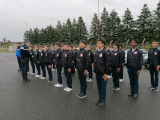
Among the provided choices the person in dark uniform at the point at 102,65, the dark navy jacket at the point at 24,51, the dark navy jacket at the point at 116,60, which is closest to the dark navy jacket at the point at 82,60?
the person in dark uniform at the point at 102,65

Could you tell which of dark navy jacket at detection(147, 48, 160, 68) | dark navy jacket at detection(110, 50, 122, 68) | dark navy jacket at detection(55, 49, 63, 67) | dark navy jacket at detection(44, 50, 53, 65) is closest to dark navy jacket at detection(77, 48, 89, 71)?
Result: dark navy jacket at detection(55, 49, 63, 67)

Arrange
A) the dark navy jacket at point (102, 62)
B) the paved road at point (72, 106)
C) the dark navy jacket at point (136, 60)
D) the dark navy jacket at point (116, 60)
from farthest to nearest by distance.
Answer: the dark navy jacket at point (116, 60) → the dark navy jacket at point (136, 60) → the dark navy jacket at point (102, 62) → the paved road at point (72, 106)

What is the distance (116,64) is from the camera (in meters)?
5.69

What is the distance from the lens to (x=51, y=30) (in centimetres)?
5775

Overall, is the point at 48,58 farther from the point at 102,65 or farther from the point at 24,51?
the point at 102,65

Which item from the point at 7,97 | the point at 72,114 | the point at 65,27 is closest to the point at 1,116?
Answer: the point at 7,97

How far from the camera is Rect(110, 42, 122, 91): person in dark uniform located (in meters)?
5.63

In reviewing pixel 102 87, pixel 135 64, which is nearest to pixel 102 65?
pixel 102 87

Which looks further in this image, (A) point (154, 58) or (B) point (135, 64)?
(A) point (154, 58)

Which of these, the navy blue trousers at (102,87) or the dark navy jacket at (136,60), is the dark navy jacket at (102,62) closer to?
the navy blue trousers at (102,87)

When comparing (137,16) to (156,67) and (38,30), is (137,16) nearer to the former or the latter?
(156,67)

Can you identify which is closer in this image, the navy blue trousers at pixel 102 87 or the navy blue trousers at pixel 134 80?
the navy blue trousers at pixel 102 87

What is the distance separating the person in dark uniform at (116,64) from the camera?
5.63 m

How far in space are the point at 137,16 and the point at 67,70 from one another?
29.7 metres
